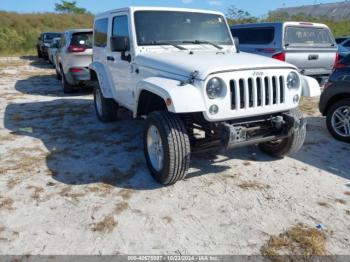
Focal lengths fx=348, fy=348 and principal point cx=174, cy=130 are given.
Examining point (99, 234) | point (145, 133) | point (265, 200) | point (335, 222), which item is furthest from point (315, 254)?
point (145, 133)

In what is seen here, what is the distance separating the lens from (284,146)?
461cm

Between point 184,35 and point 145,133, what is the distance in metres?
1.58

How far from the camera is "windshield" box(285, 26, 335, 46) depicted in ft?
27.2

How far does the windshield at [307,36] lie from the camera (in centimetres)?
830

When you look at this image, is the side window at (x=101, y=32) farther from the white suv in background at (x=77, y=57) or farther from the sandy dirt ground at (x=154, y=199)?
the white suv in background at (x=77, y=57)

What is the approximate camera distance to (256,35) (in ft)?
29.8

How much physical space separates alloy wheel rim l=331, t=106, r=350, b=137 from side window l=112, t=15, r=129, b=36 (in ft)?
11.5

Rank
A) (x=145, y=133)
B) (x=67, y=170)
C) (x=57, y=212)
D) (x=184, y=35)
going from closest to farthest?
(x=57, y=212) < (x=145, y=133) < (x=67, y=170) < (x=184, y=35)

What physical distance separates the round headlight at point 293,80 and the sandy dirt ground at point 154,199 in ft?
3.66

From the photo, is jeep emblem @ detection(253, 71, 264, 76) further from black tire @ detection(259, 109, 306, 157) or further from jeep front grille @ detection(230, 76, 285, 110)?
black tire @ detection(259, 109, 306, 157)

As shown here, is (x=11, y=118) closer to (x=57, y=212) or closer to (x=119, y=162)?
(x=119, y=162)

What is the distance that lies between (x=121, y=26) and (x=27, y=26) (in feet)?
107

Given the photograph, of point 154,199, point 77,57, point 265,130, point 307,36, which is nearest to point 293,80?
point 265,130

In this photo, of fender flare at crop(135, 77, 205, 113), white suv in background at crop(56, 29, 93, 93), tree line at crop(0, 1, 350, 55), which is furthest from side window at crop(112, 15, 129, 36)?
tree line at crop(0, 1, 350, 55)
